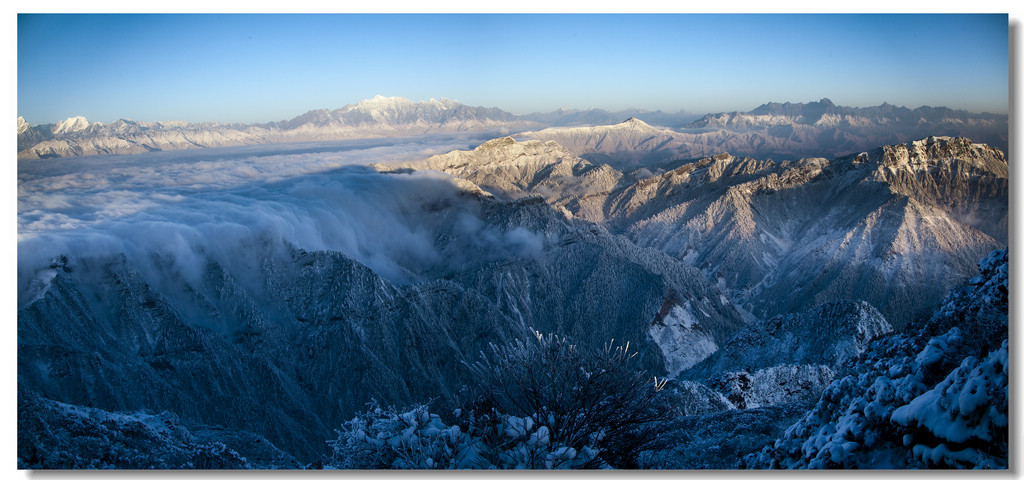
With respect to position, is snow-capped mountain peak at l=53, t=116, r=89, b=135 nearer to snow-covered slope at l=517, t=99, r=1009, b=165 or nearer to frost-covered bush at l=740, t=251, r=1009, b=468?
frost-covered bush at l=740, t=251, r=1009, b=468

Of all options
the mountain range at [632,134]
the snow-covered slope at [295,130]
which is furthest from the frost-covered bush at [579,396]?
the mountain range at [632,134]

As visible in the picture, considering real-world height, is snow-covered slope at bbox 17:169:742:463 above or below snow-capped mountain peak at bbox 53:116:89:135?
below

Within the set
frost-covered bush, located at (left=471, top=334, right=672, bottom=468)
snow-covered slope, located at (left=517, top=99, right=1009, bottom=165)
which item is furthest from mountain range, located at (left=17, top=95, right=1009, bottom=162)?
frost-covered bush, located at (left=471, top=334, right=672, bottom=468)

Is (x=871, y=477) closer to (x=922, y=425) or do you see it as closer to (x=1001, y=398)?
(x=922, y=425)

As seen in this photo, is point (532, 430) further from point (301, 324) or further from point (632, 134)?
point (632, 134)

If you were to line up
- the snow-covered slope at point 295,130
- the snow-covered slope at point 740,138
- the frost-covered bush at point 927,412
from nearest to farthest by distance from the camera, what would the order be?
the frost-covered bush at point 927,412 < the snow-covered slope at point 295,130 < the snow-covered slope at point 740,138

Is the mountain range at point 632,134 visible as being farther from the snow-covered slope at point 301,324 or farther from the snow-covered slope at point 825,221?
the snow-covered slope at point 301,324
